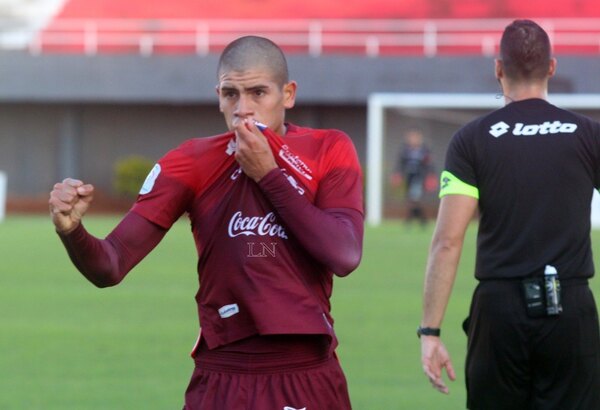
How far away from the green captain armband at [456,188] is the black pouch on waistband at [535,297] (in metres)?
0.44

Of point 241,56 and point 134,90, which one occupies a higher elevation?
point 134,90

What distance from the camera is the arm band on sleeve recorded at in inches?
173

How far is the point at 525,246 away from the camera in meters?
5.66

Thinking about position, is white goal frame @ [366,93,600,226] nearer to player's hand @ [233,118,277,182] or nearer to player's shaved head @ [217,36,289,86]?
player's shaved head @ [217,36,289,86]

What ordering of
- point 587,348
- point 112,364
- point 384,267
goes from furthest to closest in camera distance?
point 384,267 < point 112,364 < point 587,348

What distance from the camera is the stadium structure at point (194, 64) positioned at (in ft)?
134

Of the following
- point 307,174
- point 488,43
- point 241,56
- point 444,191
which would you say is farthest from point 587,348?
point 488,43

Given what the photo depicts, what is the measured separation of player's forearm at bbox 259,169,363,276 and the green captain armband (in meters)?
1.29

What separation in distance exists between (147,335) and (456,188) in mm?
7307

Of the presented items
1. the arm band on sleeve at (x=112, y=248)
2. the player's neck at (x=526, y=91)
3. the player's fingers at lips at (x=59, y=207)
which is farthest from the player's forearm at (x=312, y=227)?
the player's neck at (x=526, y=91)

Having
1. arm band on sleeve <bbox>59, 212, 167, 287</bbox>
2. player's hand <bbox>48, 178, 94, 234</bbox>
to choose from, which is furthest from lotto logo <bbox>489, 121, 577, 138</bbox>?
player's hand <bbox>48, 178, 94, 234</bbox>

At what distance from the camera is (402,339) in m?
12.3

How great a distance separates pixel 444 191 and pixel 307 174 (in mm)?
1201

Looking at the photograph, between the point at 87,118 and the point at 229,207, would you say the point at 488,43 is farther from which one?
the point at 229,207
